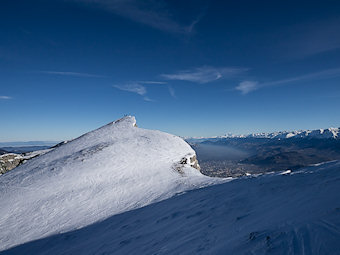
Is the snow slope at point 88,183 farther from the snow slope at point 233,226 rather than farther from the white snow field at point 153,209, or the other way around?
the snow slope at point 233,226

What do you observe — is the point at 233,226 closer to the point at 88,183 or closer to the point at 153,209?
the point at 153,209

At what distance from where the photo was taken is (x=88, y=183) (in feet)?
55.7

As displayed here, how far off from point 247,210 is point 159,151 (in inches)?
698

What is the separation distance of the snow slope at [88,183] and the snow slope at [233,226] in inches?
68.5

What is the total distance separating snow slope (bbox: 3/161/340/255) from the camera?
4270mm

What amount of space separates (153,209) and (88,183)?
28.7 feet

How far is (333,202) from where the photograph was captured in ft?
17.0

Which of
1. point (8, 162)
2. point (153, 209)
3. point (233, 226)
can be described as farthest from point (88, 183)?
point (8, 162)

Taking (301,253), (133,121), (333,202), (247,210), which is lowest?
(247,210)

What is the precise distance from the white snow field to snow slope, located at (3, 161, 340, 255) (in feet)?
0.11

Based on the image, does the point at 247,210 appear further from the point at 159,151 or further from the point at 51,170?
the point at 51,170

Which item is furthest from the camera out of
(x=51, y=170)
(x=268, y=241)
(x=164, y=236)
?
(x=51, y=170)

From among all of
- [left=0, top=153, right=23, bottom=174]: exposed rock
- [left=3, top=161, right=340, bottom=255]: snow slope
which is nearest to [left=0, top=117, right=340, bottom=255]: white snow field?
[left=3, top=161, right=340, bottom=255]: snow slope

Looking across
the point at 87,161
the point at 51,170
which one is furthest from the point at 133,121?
the point at 51,170
